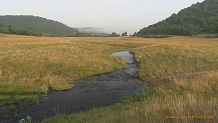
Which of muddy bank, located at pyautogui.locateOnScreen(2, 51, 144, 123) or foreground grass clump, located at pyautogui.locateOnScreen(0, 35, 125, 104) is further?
foreground grass clump, located at pyautogui.locateOnScreen(0, 35, 125, 104)

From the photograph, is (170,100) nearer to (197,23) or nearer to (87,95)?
(87,95)

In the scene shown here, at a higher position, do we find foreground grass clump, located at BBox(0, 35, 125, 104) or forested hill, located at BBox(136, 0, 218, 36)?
forested hill, located at BBox(136, 0, 218, 36)

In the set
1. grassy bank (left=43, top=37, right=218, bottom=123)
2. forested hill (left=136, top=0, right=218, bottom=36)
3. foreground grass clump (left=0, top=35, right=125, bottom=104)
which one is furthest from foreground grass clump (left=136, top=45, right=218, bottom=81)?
forested hill (left=136, top=0, right=218, bottom=36)

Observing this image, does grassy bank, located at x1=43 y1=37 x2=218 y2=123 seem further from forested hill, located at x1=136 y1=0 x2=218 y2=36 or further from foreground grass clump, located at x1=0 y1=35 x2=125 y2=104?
forested hill, located at x1=136 y1=0 x2=218 y2=36

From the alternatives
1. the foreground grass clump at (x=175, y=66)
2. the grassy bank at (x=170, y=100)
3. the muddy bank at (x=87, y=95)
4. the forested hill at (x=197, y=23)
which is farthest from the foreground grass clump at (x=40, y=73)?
the forested hill at (x=197, y=23)

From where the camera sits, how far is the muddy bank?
48.2ft

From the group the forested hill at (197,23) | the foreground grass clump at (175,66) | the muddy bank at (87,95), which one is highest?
the forested hill at (197,23)

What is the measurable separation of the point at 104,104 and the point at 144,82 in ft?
28.0

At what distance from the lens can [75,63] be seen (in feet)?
97.7

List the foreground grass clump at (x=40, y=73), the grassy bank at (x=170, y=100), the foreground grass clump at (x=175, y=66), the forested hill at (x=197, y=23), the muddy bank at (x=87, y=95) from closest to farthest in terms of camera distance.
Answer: the grassy bank at (x=170, y=100) < the muddy bank at (x=87, y=95) < the foreground grass clump at (x=40, y=73) < the foreground grass clump at (x=175, y=66) < the forested hill at (x=197, y=23)

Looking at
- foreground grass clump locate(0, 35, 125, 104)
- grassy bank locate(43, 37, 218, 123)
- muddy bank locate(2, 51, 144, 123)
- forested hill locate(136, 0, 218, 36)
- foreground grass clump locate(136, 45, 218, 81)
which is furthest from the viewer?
forested hill locate(136, 0, 218, 36)

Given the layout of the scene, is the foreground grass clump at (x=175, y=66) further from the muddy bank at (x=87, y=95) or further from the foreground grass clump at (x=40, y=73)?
the foreground grass clump at (x=40, y=73)

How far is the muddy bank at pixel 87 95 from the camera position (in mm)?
14680

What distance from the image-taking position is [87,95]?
18.5 meters
